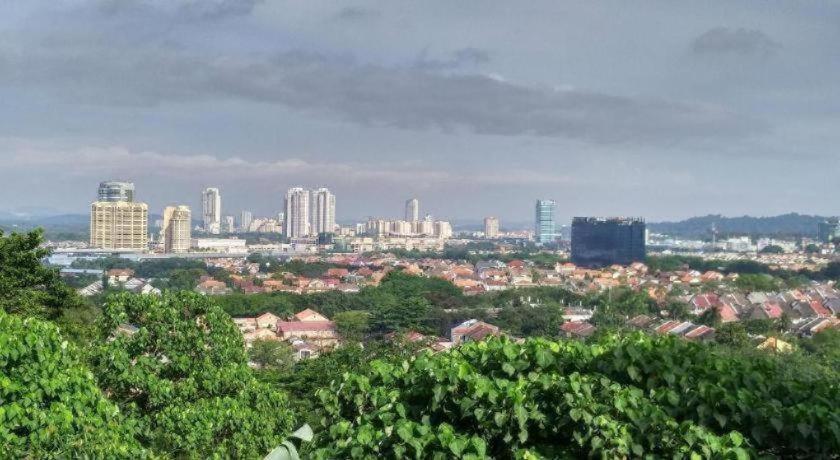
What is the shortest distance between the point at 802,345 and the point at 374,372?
15.0 metres

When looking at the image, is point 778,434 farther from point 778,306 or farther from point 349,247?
point 349,247

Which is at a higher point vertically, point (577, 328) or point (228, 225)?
point (228, 225)

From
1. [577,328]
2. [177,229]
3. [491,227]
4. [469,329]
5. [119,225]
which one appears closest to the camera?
[577,328]

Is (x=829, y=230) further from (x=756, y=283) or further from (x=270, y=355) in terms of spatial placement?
(x=270, y=355)

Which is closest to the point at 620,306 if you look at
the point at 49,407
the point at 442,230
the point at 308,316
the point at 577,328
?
the point at 577,328

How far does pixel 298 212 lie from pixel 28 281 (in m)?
74.5

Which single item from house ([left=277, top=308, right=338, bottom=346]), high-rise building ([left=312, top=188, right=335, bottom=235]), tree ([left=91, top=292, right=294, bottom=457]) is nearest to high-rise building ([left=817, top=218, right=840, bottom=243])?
high-rise building ([left=312, top=188, right=335, bottom=235])

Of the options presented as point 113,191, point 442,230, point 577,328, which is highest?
point 113,191

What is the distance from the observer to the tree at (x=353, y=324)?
62.3 feet

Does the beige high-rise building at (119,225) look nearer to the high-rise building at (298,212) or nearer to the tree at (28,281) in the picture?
the high-rise building at (298,212)

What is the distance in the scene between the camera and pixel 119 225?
50.6m

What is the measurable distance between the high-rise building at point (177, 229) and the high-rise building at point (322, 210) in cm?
2619

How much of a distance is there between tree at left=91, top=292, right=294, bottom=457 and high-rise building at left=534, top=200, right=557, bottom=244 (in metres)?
87.1

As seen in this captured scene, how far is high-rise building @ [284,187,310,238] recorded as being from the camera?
268ft
